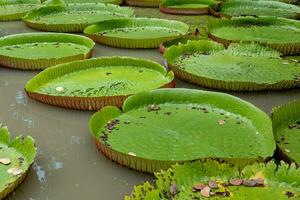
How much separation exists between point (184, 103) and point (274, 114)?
633 millimetres

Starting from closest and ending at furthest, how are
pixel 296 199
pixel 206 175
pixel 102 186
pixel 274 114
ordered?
pixel 296 199 → pixel 206 175 → pixel 102 186 → pixel 274 114

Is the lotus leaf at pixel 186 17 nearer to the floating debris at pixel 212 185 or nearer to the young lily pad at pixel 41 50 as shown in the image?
the young lily pad at pixel 41 50

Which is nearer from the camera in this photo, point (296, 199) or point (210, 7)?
point (296, 199)

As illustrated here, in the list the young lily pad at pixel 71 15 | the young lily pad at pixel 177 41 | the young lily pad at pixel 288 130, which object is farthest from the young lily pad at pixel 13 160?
the young lily pad at pixel 71 15

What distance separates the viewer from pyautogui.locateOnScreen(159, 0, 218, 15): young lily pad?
6.00 meters

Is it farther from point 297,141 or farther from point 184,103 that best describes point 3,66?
point 297,141

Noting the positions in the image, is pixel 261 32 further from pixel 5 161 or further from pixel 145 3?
pixel 5 161

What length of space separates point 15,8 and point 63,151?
12.7ft

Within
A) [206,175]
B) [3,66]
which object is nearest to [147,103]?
[206,175]

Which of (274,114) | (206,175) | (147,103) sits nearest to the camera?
(206,175)

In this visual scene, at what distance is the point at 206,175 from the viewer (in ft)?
7.35

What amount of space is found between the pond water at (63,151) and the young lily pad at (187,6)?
95.7 inches

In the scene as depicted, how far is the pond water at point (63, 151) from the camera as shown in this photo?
7.84 ft

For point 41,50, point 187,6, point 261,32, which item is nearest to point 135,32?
point 41,50
